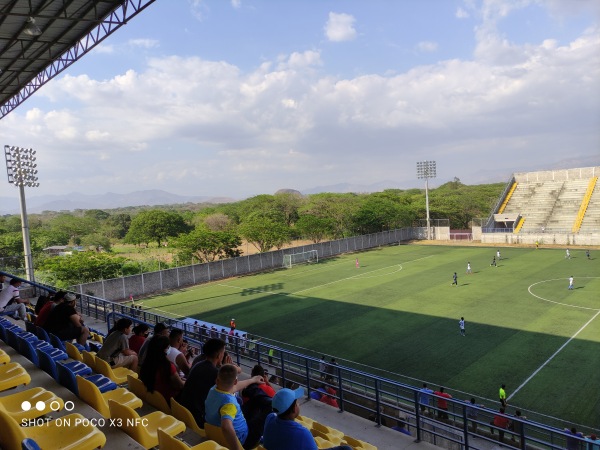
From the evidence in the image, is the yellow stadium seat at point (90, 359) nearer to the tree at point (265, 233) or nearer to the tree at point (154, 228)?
the tree at point (265, 233)

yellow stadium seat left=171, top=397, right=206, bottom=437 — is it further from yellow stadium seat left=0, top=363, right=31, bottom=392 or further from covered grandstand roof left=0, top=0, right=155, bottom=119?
covered grandstand roof left=0, top=0, right=155, bottom=119

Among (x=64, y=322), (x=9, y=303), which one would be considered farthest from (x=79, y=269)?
(x=64, y=322)

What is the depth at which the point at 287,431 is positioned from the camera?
388cm

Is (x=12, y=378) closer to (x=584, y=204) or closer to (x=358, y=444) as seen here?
(x=358, y=444)

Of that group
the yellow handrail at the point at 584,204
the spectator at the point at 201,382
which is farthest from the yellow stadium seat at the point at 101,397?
the yellow handrail at the point at 584,204

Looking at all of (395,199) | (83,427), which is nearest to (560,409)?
(83,427)

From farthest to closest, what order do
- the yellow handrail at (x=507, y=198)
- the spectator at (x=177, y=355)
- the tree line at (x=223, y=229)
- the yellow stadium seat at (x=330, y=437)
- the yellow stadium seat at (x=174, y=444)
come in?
the yellow handrail at (x=507, y=198) < the tree line at (x=223, y=229) < the spectator at (x=177, y=355) < the yellow stadium seat at (x=330, y=437) < the yellow stadium seat at (x=174, y=444)

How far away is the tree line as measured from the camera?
34094mm

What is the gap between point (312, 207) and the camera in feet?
214

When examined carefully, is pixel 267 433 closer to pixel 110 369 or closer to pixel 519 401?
pixel 110 369

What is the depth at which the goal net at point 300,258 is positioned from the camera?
42219 millimetres

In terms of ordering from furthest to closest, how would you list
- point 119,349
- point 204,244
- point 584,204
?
A: point 584,204
point 204,244
point 119,349

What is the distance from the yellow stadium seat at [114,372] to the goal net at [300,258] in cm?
3484

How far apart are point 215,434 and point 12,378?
2.91 m
